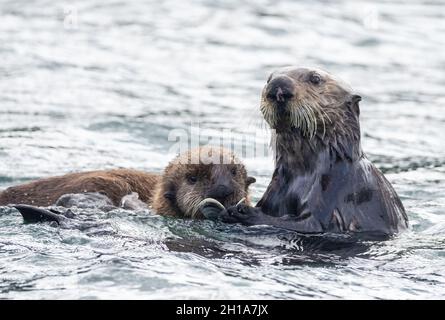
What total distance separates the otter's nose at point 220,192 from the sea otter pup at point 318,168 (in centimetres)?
33

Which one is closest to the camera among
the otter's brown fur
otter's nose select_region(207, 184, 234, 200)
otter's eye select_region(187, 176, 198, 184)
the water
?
the water

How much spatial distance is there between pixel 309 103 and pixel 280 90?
26cm

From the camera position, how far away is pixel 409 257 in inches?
256

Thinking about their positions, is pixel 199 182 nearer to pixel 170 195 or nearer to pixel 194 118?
pixel 170 195

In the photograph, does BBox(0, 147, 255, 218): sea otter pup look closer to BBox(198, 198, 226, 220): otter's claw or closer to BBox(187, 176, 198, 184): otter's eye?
BBox(187, 176, 198, 184): otter's eye

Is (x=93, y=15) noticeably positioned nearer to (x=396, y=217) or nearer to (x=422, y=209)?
(x=422, y=209)

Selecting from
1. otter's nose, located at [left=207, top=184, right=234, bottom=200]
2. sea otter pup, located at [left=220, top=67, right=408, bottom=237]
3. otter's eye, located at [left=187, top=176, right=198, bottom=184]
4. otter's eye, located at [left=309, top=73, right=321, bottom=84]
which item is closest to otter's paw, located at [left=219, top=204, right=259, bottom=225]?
sea otter pup, located at [left=220, top=67, right=408, bottom=237]

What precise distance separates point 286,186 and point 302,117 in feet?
1.71

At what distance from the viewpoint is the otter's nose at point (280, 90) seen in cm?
661

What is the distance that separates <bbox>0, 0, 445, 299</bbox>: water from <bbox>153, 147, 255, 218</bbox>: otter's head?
9.5 inches

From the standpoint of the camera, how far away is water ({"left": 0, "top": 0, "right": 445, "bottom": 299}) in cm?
593

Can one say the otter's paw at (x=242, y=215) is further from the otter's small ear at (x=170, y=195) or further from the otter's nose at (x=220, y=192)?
the otter's small ear at (x=170, y=195)
